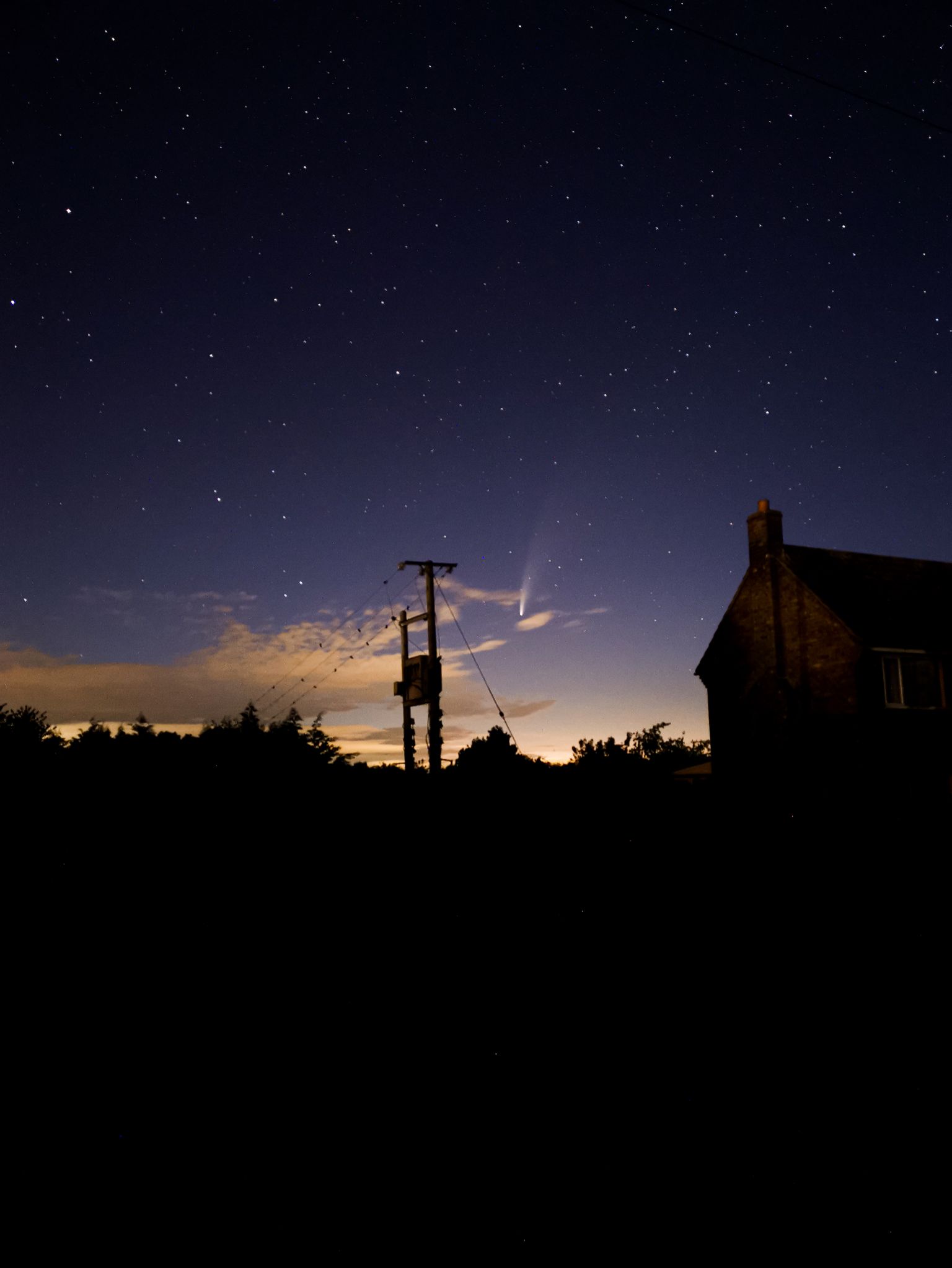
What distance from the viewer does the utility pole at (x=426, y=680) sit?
23.6 metres

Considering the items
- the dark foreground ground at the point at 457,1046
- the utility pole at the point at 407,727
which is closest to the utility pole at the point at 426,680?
the utility pole at the point at 407,727

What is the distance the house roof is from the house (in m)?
0.06

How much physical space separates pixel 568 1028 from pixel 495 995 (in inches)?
42.4

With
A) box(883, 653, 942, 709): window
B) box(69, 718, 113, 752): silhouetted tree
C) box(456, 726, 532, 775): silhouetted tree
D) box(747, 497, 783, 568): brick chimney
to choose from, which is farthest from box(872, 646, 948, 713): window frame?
box(69, 718, 113, 752): silhouetted tree

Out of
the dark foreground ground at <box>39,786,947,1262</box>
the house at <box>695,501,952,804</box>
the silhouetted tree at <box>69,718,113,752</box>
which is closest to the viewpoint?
the dark foreground ground at <box>39,786,947,1262</box>

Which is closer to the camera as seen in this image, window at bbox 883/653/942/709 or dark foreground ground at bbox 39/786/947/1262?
dark foreground ground at bbox 39/786/947/1262

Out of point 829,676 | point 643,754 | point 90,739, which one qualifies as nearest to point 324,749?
point 90,739

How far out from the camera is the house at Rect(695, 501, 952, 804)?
78.7 feet

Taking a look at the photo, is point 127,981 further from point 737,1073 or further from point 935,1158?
point 935,1158

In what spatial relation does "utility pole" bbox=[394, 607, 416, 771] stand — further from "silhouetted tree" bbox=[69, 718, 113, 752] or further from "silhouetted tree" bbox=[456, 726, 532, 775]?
"silhouetted tree" bbox=[69, 718, 113, 752]

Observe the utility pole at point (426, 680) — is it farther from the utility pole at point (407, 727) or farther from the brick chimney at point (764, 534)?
the brick chimney at point (764, 534)

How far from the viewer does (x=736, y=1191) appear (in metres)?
4.45

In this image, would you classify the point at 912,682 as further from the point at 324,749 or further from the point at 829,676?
the point at 324,749

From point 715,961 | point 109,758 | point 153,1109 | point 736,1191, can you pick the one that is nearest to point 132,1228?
point 153,1109
